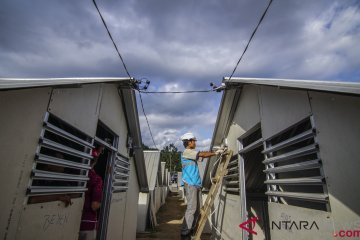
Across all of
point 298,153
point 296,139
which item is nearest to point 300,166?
point 298,153

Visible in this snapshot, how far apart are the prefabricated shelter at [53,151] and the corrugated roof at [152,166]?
8017mm

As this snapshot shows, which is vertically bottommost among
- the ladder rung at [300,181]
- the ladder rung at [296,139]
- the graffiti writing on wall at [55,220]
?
the graffiti writing on wall at [55,220]

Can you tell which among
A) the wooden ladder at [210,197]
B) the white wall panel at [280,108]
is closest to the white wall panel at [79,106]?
the wooden ladder at [210,197]

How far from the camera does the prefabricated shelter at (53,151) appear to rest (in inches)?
82.6

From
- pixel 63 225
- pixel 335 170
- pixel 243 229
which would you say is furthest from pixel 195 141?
pixel 335 170

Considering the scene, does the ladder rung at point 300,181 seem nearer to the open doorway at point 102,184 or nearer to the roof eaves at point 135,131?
the open doorway at point 102,184

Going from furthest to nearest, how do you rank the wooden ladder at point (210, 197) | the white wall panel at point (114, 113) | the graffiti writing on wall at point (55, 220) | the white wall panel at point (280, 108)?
the white wall panel at point (114, 113) → the wooden ladder at point (210, 197) → the graffiti writing on wall at point (55, 220) → the white wall panel at point (280, 108)

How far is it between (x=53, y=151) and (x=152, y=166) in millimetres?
11502

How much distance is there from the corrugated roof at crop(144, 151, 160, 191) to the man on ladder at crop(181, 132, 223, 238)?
7.84 metres

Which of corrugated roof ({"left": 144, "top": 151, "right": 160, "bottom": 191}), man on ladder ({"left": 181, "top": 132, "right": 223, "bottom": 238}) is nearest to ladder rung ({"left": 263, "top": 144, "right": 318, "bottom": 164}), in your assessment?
man on ladder ({"left": 181, "top": 132, "right": 223, "bottom": 238})

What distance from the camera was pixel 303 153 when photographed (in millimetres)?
2486

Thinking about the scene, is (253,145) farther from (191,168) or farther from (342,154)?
(342,154)

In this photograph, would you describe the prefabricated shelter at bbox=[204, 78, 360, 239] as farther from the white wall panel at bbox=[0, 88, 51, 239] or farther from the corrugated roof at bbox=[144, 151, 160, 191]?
the corrugated roof at bbox=[144, 151, 160, 191]

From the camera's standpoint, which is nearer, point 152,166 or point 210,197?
point 210,197
